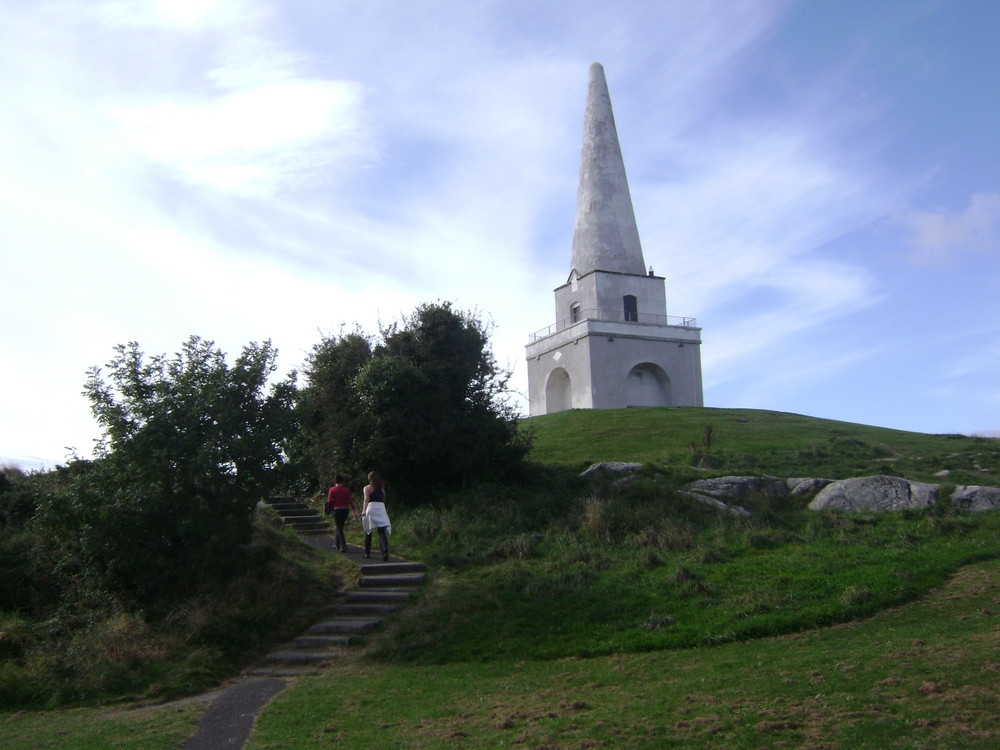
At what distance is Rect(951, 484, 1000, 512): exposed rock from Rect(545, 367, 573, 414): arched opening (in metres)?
26.9

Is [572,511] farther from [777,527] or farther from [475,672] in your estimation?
[475,672]

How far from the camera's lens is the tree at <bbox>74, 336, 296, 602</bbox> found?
13.6 m

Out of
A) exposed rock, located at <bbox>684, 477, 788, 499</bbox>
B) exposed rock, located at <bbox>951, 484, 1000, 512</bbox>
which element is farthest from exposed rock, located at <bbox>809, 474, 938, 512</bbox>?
exposed rock, located at <bbox>684, 477, 788, 499</bbox>

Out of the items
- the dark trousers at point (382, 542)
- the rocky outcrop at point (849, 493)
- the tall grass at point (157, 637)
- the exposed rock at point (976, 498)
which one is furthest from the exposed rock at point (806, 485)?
the tall grass at point (157, 637)

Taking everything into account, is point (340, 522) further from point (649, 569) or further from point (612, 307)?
point (612, 307)

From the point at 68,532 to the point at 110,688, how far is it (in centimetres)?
414

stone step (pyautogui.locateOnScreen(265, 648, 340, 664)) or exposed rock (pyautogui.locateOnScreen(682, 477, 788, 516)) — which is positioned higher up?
exposed rock (pyautogui.locateOnScreen(682, 477, 788, 516))

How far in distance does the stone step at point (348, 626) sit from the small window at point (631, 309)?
3057 centimetres


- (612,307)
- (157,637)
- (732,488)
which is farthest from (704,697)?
(612,307)

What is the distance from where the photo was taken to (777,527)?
52.9 feet

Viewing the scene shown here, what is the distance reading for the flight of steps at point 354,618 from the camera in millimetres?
11891

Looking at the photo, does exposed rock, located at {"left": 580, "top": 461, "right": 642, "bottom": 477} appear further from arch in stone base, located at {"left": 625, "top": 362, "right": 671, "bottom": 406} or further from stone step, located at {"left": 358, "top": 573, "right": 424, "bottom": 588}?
arch in stone base, located at {"left": 625, "top": 362, "right": 671, "bottom": 406}

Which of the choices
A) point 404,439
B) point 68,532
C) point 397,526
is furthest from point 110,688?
point 404,439

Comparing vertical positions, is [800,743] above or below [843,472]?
below
